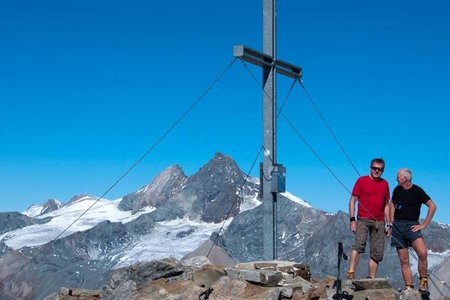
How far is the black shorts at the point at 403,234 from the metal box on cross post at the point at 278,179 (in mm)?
4255

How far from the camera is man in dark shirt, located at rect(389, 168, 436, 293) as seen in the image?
17.3 metres

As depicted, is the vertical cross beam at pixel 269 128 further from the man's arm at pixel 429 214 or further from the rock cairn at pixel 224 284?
the man's arm at pixel 429 214

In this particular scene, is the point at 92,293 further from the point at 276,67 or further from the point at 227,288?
the point at 276,67

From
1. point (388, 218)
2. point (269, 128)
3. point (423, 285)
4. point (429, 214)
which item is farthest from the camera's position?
point (269, 128)

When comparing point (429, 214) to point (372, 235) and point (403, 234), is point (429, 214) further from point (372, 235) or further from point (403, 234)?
point (372, 235)

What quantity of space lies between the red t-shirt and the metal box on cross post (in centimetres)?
346

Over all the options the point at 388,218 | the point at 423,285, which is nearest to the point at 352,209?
the point at 388,218

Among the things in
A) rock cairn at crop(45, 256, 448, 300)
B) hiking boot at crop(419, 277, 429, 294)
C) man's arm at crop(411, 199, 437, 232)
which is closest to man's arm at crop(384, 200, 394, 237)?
man's arm at crop(411, 199, 437, 232)

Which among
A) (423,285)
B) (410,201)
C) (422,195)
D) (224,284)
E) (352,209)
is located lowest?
(224,284)

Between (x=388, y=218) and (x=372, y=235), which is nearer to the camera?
(x=388, y=218)

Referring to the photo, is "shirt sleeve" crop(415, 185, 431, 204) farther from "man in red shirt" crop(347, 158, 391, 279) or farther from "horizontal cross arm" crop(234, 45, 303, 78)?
"horizontal cross arm" crop(234, 45, 303, 78)

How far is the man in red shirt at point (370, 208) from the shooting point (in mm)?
18078

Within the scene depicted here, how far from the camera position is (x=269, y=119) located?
2175cm

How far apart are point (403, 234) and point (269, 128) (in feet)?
17.9
